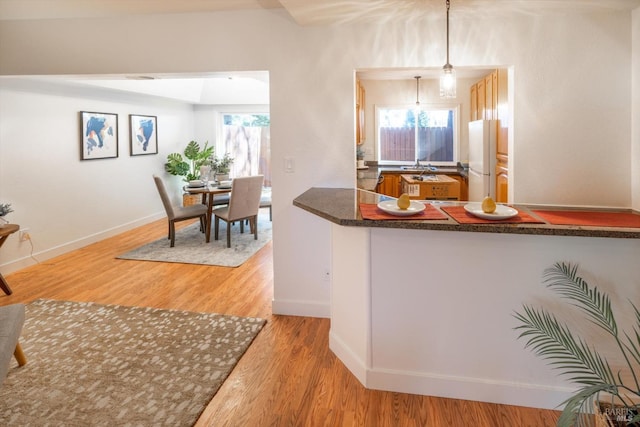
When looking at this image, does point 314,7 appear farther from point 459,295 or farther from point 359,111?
point 359,111

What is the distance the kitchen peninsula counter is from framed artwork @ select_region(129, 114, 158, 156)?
5.15 m

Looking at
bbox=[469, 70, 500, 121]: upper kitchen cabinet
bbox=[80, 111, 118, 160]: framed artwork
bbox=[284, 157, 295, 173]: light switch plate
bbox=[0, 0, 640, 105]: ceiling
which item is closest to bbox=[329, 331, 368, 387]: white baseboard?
bbox=[284, 157, 295, 173]: light switch plate

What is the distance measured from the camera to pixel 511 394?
208 centimetres

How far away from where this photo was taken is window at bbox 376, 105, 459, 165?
6.85 m

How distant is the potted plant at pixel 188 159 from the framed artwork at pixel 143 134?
0.34 metres

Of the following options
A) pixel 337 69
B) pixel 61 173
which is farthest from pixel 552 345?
pixel 61 173

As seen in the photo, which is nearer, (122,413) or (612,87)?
(122,413)

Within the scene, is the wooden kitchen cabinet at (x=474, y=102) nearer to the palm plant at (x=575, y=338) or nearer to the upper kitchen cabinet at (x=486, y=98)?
the upper kitchen cabinet at (x=486, y=98)

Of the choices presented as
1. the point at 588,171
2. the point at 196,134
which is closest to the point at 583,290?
the point at 588,171

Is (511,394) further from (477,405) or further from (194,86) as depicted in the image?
(194,86)

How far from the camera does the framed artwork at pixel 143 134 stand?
632cm

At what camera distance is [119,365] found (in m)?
2.47

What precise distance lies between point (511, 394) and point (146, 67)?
3.36 meters

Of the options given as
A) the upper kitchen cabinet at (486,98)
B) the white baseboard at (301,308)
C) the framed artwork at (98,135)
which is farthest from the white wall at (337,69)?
the framed artwork at (98,135)
